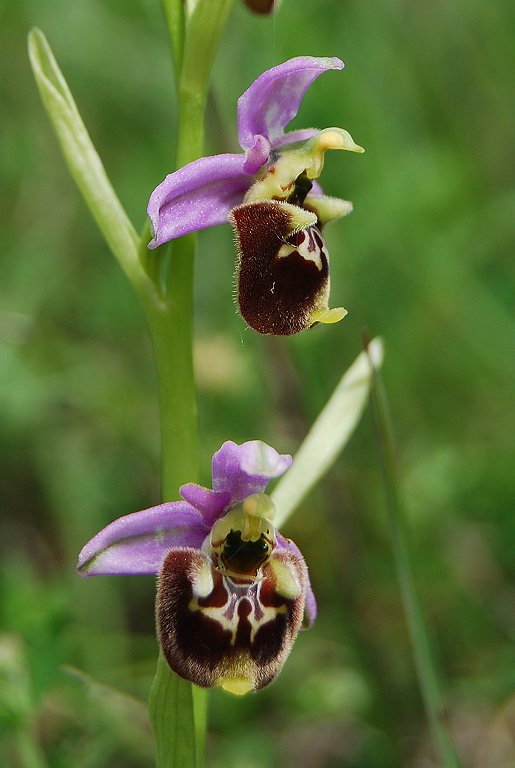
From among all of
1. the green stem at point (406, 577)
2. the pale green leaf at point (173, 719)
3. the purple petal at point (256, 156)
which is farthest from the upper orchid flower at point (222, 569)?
the purple petal at point (256, 156)

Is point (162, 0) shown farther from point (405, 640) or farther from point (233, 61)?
point (405, 640)

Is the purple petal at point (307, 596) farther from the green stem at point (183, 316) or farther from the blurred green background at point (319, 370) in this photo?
the blurred green background at point (319, 370)

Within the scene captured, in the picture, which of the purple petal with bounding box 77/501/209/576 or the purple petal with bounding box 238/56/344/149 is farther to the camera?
the purple petal with bounding box 238/56/344/149

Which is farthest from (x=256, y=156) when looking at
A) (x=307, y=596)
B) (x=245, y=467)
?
(x=307, y=596)

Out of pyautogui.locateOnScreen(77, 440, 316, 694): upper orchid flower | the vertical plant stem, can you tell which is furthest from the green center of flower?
the vertical plant stem

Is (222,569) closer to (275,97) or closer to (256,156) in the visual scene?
(256,156)

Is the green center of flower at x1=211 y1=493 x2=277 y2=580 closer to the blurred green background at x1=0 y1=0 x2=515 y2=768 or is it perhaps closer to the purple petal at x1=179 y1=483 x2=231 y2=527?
the purple petal at x1=179 y1=483 x2=231 y2=527
